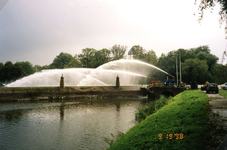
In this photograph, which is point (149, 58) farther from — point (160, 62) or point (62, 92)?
point (62, 92)

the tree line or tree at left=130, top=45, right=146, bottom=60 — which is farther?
tree at left=130, top=45, right=146, bottom=60

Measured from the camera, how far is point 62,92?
144 feet

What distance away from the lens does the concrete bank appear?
39.9 meters

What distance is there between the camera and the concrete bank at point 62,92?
39.9 metres

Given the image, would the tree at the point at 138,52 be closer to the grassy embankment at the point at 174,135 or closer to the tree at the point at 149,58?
the tree at the point at 149,58

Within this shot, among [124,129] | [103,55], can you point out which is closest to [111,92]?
[124,129]

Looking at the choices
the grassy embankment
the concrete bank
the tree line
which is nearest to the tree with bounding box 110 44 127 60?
the tree line

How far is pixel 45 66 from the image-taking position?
12306cm

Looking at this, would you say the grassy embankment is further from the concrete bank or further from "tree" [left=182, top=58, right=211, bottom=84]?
"tree" [left=182, top=58, right=211, bottom=84]

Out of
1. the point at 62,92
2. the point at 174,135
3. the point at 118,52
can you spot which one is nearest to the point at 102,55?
the point at 118,52

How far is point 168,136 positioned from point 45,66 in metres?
125

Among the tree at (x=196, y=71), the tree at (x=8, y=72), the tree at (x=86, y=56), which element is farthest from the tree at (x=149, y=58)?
the tree at (x=8, y=72)

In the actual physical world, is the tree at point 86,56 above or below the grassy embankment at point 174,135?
above
